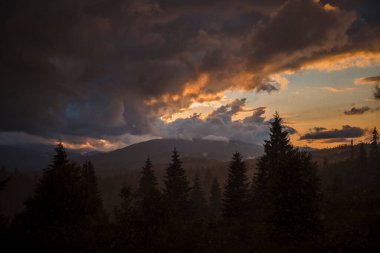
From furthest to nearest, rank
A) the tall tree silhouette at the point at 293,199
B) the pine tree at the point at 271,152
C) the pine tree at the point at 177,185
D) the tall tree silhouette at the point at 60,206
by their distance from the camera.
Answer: the pine tree at the point at 177,185 < the pine tree at the point at 271,152 < the tall tree silhouette at the point at 60,206 < the tall tree silhouette at the point at 293,199

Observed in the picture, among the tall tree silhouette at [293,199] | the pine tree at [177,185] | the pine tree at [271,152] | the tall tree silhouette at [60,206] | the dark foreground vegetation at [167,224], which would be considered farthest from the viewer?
the pine tree at [177,185]

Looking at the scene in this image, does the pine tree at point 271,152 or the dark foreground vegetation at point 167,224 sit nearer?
the dark foreground vegetation at point 167,224

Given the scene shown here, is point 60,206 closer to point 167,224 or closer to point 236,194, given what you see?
point 167,224

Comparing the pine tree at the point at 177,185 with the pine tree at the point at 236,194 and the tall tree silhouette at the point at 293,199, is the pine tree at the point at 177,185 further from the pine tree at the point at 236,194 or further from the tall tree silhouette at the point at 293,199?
the tall tree silhouette at the point at 293,199

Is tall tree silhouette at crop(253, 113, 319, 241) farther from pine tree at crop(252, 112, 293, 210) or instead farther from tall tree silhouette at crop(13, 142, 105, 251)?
pine tree at crop(252, 112, 293, 210)

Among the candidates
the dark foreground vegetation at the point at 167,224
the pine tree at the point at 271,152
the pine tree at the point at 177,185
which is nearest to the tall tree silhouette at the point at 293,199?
the dark foreground vegetation at the point at 167,224

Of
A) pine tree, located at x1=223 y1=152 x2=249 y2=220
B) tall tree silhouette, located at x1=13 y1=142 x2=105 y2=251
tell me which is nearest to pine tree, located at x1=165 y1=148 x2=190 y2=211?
pine tree, located at x1=223 y1=152 x2=249 y2=220

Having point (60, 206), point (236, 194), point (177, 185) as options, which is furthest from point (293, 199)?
point (177, 185)

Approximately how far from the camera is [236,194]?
41969 mm

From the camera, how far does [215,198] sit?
65.6m

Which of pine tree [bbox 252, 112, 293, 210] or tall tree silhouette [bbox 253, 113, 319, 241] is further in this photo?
pine tree [bbox 252, 112, 293, 210]

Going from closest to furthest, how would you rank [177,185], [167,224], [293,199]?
1. [167,224]
2. [293,199]
3. [177,185]

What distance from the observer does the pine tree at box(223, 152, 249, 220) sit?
41031mm

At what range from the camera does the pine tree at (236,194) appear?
1615 inches
